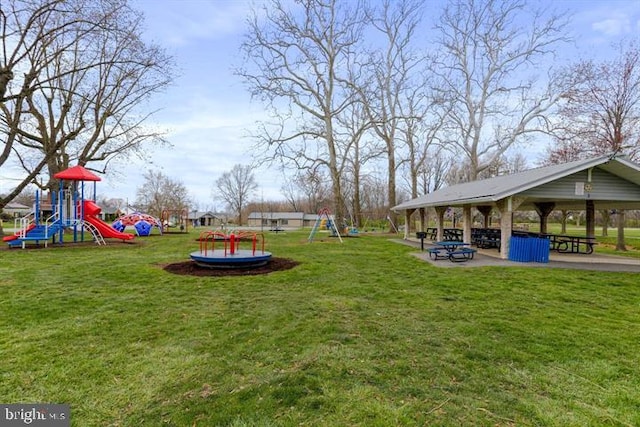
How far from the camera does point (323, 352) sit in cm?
403

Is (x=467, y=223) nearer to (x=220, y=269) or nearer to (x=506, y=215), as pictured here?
(x=506, y=215)

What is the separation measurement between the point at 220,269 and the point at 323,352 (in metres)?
6.33

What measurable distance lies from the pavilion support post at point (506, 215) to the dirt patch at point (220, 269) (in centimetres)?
710

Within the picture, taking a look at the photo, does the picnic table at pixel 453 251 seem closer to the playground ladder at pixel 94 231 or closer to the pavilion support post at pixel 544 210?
the pavilion support post at pixel 544 210

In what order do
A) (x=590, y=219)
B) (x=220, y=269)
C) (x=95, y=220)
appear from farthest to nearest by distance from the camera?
(x=95, y=220)
(x=590, y=219)
(x=220, y=269)

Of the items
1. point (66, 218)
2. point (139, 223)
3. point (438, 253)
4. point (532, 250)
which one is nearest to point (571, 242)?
point (532, 250)

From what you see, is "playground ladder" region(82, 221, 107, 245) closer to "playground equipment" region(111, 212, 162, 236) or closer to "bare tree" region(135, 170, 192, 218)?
"playground equipment" region(111, 212, 162, 236)

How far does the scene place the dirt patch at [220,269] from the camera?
360 inches

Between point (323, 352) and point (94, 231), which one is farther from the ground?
point (94, 231)

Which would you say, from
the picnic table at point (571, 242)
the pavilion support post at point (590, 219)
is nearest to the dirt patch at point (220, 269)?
the picnic table at point (571, 242)

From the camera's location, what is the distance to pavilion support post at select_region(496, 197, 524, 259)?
11383 mm

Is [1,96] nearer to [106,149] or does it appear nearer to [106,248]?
[106,248]

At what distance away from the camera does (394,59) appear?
27.4 meters

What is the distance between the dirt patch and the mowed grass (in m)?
1.33
